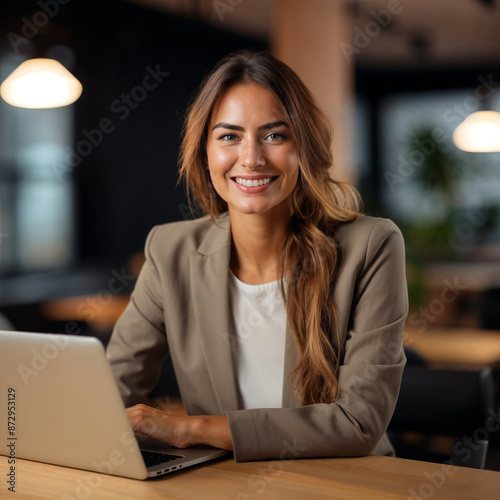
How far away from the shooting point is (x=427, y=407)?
2.05m

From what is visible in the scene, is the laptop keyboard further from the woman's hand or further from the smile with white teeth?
the smile with white teeth

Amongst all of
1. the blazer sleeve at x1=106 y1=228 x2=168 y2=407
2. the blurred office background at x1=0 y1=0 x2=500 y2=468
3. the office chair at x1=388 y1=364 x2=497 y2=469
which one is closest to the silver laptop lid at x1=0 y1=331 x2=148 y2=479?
the blazer sleeve at x1=106 y1=228 x2=168 y2=407

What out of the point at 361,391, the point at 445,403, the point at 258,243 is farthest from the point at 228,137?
the point at 445,403

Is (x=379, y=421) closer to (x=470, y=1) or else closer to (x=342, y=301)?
(x=342, y=301)

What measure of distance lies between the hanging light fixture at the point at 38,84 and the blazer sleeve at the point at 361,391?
2.24m

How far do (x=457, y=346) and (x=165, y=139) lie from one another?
5.26 meters

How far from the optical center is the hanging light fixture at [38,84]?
3.38 m

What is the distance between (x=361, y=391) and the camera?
158 cm

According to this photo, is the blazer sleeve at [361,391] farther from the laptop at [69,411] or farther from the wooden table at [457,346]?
the wooden table at [457,346]

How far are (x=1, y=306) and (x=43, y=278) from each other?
0.73m

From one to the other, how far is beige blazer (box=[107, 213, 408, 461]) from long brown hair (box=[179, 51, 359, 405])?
0.12 ft

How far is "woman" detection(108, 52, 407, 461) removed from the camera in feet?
5.09

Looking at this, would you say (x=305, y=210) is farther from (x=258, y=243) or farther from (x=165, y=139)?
(x=165, y=139)

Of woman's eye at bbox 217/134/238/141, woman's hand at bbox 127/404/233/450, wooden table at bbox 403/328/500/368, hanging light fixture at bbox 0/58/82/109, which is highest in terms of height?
hanging light fixture at bbox 0/58/82/109
